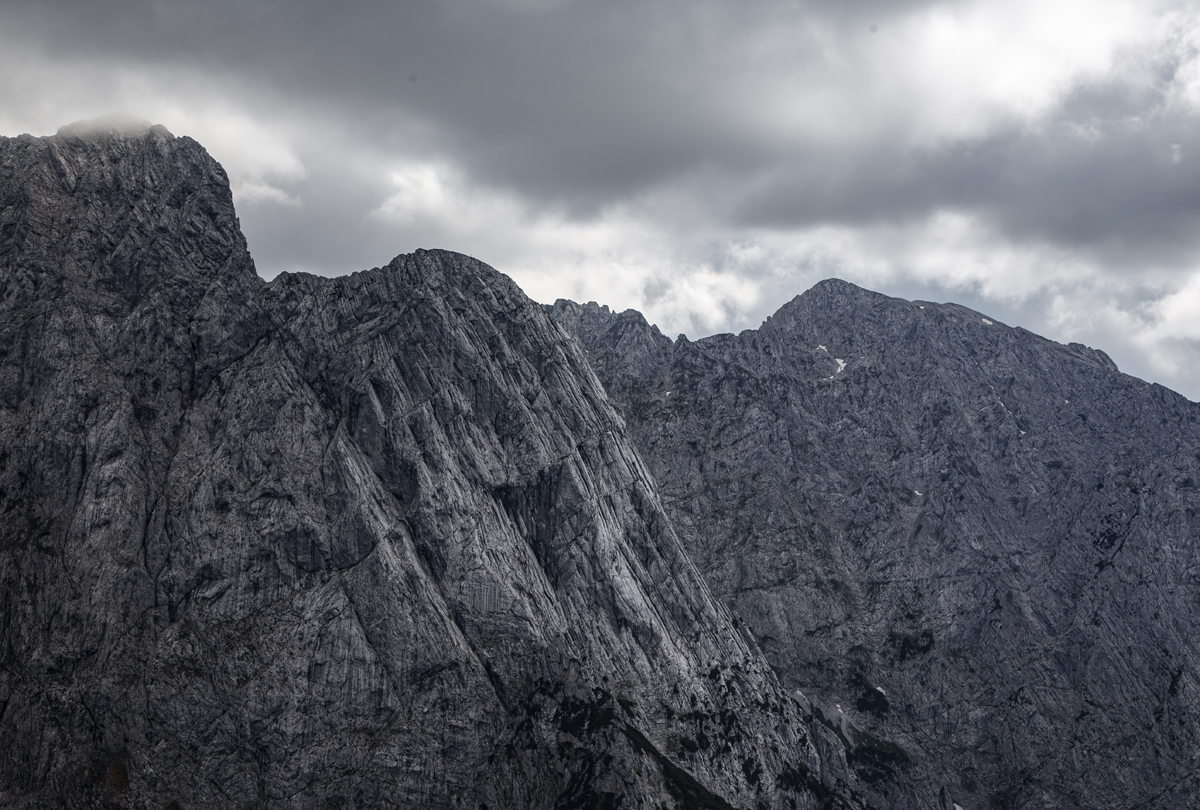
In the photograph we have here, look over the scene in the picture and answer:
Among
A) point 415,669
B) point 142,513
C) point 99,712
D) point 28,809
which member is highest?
point 142,513

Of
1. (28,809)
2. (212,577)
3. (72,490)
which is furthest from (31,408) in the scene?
(28,809)

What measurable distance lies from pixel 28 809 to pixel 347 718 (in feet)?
179

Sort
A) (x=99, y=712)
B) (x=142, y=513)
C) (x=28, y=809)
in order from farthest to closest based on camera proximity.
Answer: (x=142, y=513)
(x=99, y=712)
(x=28, y=809)

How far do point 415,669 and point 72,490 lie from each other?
8554 cm

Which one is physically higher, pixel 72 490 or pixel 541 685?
pixel 72 490

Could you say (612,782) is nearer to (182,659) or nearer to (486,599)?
(486,599)

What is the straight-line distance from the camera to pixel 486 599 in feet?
625

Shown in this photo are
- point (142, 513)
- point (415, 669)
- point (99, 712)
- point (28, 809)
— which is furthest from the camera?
point (142, 513)

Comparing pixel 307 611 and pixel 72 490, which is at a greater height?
pixel 72 490

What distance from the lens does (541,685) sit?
182m

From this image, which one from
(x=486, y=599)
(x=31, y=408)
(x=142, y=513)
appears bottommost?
(x=486, y=599)

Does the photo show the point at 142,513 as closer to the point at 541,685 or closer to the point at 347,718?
the point at 347,718

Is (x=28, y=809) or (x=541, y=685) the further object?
(x=541, y=685)

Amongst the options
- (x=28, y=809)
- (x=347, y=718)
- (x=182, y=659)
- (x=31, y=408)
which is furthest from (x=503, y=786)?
(x=31, y=408)
